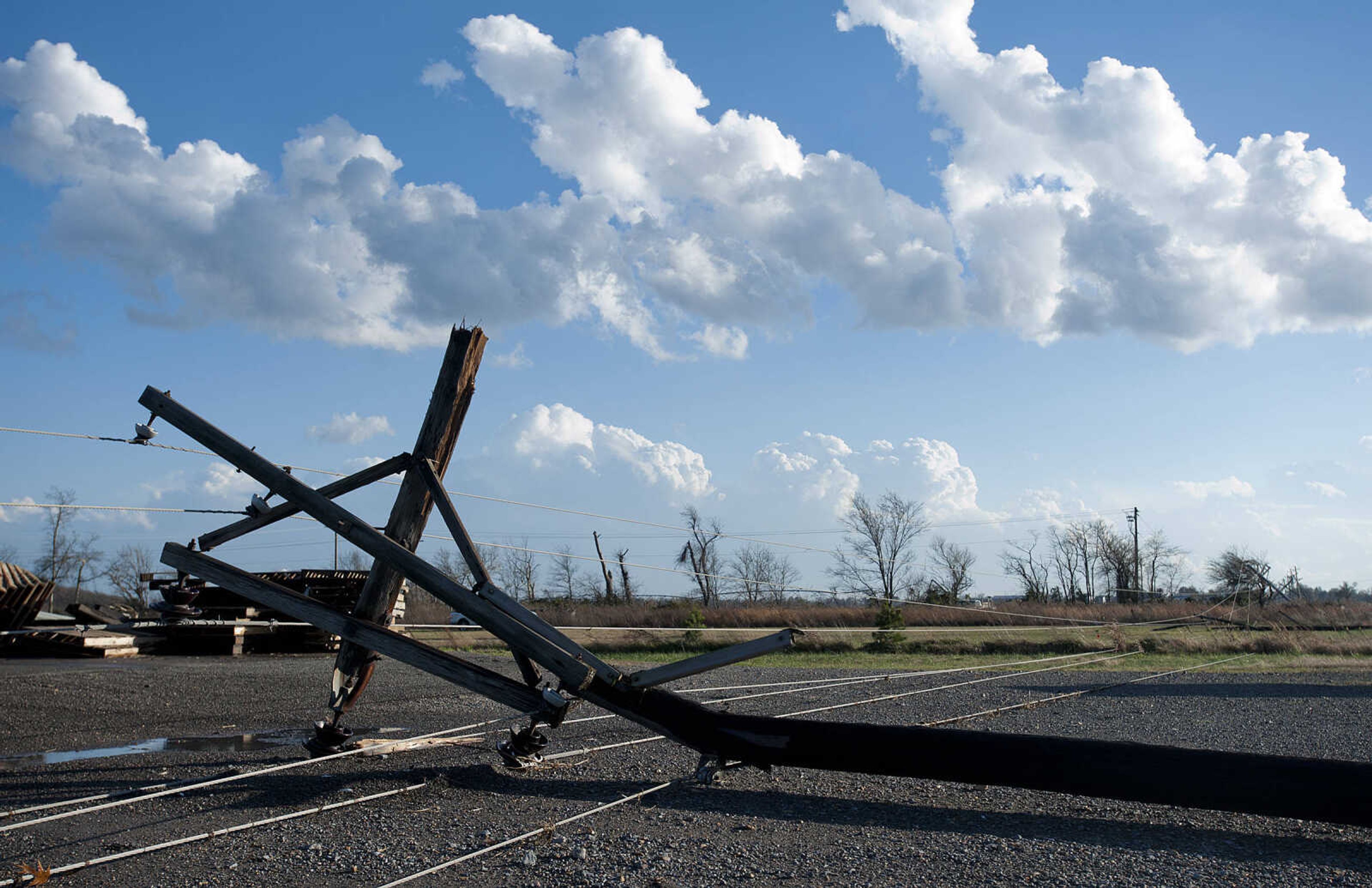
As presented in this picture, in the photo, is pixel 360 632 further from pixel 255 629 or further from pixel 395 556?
pixel 255 629

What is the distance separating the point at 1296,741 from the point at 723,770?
5841 millimetres

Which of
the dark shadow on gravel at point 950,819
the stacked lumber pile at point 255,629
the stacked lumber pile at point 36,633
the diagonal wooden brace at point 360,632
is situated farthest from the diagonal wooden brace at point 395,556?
the stacked lumber pile at point 36,633

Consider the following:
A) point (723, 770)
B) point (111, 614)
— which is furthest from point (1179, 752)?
point (111, 614)

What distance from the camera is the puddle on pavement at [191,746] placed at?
7.92 m

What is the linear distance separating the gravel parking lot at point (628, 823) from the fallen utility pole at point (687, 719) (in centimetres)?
24

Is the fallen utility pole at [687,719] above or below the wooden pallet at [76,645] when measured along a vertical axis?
above

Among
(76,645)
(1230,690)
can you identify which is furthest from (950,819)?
(76,645)

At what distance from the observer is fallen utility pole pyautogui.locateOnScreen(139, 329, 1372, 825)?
5059 mm

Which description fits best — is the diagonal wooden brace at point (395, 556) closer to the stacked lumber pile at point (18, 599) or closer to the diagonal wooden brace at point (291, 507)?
the diagonal wooden brace at point (291, 507)

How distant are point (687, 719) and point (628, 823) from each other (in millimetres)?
940

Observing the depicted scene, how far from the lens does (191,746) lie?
8742mm

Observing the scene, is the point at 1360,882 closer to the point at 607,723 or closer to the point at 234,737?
the point at 607,723

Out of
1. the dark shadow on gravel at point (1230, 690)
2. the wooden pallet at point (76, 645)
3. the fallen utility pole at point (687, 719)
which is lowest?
the wooden pallet at point (76, 645)

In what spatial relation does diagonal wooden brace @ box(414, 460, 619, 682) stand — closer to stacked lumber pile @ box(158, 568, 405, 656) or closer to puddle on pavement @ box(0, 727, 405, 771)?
puddle on pavement @ box(0, 727, 405, 771)
